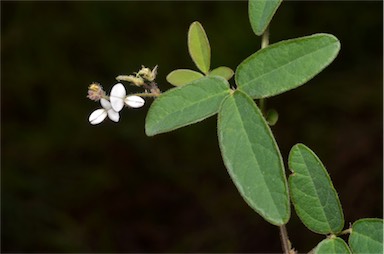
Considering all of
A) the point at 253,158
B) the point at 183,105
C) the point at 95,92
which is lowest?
the point at 253,158

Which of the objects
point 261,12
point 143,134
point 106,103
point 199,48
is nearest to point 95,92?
point 106,103

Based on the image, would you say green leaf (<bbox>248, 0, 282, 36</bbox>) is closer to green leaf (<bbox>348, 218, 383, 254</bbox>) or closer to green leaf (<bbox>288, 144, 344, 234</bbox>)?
green leaf (<bbox>288, 144, 344, 234</bbox>)

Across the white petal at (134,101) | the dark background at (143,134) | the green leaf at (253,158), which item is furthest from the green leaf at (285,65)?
the dark background at (143,134)

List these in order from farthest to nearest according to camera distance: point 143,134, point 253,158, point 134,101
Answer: point 143,134
point 134,101
point 253,158

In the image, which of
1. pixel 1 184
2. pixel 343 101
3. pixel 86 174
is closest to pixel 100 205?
pixel 86 174

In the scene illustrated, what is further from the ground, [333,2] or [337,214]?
[333,2]

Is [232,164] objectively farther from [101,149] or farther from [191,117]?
[101,149]

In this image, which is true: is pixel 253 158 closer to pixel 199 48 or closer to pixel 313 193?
pixel 313 193

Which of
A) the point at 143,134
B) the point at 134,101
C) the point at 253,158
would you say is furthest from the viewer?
the point at 143,134
